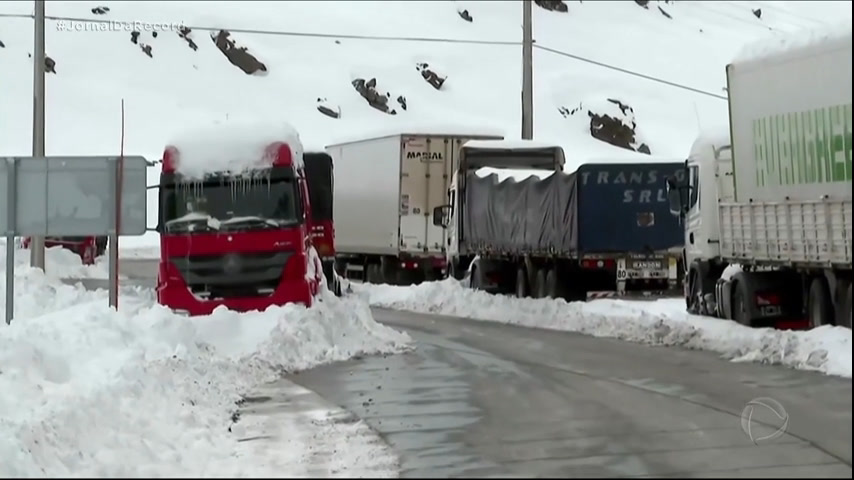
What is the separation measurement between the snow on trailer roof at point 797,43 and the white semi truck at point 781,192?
2cm

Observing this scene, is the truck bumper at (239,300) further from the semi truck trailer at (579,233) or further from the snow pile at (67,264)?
the snow pile at (67,264)

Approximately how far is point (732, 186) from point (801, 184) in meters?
3.39

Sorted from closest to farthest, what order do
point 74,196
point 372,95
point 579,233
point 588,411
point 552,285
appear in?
point 588,411, point 74,196, point 579,233, point 552,285, point 372,95

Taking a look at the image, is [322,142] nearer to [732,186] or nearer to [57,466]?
[732,186]

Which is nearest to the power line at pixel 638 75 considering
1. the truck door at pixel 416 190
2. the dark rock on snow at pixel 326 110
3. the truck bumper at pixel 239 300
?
the dark rock on snow at pixel 326 110

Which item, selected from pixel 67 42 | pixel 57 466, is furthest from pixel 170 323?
pixel 67 42

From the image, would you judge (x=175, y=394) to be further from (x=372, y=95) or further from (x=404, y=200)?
(x=372, y=95)

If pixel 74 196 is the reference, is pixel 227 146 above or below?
above

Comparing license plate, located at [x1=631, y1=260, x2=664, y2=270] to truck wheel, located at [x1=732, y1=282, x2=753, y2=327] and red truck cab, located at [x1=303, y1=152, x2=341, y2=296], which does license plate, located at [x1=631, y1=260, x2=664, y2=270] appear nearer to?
truck wheel, located at [x1=732, y1=282, x2=753, y2=327]

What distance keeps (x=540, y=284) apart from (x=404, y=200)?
754cm

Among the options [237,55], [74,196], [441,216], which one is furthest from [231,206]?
[237,55]

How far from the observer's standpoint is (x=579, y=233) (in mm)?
23156

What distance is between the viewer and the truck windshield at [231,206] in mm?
18844

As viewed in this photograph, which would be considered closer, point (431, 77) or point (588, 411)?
point (588, 411)
